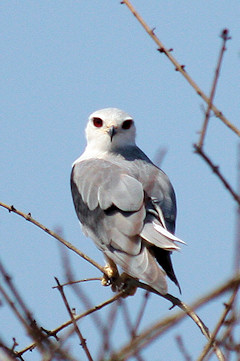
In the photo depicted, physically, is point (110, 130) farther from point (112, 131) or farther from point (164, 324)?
point (164, 324)

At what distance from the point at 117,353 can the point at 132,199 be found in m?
3.58

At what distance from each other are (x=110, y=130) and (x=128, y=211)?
1544mm

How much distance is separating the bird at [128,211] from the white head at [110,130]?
0.12 m

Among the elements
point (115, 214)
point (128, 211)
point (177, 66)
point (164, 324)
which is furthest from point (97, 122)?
point (164, 324)

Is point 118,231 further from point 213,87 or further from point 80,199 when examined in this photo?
point 213,87

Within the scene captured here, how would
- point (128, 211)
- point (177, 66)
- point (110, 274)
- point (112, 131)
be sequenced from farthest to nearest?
point (112, 131)
point (110, 274)
point (128, 211)
point (177, 66)

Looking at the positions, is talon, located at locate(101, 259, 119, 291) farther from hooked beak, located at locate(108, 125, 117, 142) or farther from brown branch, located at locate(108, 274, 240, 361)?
brown branch, located at locate(108, 274, 240, 361)

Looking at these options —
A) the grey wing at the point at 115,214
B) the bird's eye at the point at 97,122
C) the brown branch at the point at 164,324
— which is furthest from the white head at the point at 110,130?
the brown branch at the point at 164,324

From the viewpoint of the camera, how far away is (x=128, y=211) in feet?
16.2

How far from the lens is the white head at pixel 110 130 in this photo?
6.24 meters

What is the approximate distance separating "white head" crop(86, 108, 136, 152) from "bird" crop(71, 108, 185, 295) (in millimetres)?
117

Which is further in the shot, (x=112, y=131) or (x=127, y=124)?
(x=127, y=124)

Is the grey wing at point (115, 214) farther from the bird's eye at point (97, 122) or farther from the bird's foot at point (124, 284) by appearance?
the bird's eye at point (97, 122)

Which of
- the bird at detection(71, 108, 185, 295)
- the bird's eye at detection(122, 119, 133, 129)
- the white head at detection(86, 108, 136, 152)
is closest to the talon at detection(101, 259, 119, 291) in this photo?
the bird at detection(71, 108, 185, 295)
